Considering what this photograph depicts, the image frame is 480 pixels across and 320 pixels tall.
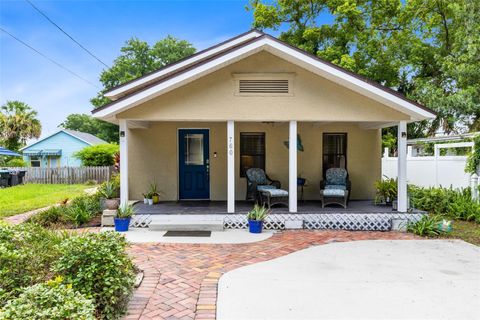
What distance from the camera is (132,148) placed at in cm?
1090

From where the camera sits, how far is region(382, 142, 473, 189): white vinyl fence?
10438 millimetres

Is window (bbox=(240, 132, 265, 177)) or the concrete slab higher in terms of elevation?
window (bbox=(240, 132, 265, 177))

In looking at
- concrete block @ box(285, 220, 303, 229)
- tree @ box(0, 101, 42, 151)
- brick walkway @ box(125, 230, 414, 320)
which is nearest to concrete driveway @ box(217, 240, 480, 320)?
brick walkway @ box(125, 230, 414, 320)

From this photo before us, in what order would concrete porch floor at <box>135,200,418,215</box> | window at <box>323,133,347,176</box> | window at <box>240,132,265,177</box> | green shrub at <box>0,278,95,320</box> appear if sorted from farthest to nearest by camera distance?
1. window at <box>323,133,347,176</box>
2. window at <box>240,132,265,177</box>
3. concrete porch floor at <box>135,200,418,215</box>
4. green shrub at <box>0,278,95,320</box>

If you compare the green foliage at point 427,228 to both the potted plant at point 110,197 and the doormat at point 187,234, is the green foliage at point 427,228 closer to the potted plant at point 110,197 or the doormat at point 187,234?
the doormat at point 187,234

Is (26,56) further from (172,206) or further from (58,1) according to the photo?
(172,206)

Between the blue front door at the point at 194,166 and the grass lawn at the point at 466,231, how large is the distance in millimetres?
7036

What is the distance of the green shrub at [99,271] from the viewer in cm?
362

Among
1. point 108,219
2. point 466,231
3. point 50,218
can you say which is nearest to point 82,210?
point 50,218

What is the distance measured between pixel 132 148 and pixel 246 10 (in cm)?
1661

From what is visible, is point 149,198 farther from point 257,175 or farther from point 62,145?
point 62,145

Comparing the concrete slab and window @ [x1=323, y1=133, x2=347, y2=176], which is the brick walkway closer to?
the concrete slab

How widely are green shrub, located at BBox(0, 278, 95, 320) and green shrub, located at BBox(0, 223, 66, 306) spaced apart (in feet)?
1.96

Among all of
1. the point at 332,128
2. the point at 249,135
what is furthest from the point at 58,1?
the point at 332,128
